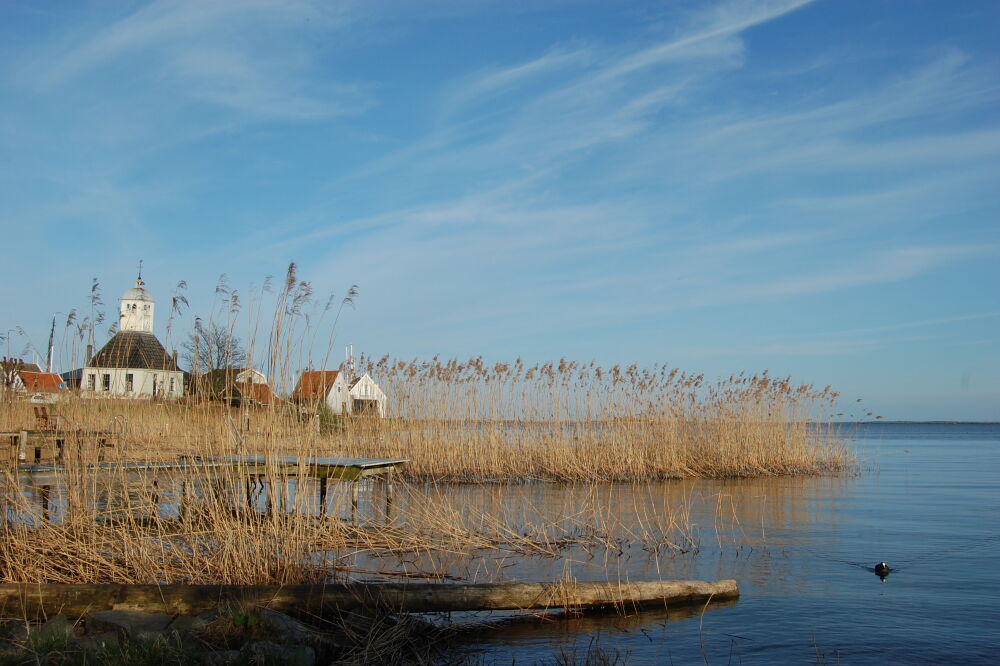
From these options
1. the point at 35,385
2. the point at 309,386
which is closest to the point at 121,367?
the point at 35,385

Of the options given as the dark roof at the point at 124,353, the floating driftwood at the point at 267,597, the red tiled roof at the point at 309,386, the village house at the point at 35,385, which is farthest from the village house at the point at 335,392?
the village house at the point at 35,385

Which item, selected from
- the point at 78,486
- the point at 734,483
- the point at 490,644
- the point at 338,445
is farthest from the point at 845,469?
the point at 78,486

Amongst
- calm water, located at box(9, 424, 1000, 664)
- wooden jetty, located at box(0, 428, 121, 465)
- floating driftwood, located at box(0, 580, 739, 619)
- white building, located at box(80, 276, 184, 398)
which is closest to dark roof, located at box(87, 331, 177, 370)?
white building, located at box(80, 276, 184, 398)

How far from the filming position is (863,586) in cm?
650

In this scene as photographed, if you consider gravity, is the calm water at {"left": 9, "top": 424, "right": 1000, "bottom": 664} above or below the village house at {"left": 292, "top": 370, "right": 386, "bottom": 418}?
below

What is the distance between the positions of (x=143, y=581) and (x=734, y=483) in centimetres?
1169

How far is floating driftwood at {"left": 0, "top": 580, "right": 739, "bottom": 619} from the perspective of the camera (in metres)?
4.63

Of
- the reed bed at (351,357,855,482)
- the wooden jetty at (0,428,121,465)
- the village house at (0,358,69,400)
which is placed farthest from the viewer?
the reed bed at (351,357,855,482)

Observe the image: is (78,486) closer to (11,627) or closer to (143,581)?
(143,581)

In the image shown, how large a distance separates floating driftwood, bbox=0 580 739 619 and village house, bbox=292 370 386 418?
1640 mm

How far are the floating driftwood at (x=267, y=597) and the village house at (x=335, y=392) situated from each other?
164 centimetres

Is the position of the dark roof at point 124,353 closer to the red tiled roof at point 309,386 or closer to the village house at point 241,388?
the village house at point 241,388

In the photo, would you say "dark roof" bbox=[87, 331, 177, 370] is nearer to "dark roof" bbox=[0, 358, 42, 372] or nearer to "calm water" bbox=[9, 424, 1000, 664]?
"dark roof" bbox=[0, 358, 42, 372]

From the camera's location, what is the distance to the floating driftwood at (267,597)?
4.63 m
